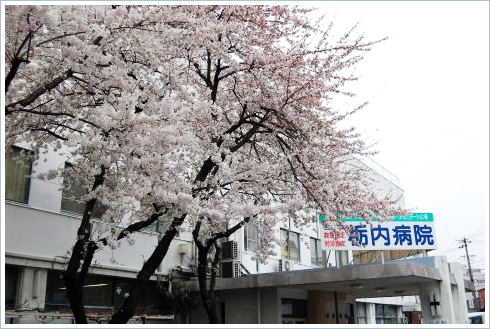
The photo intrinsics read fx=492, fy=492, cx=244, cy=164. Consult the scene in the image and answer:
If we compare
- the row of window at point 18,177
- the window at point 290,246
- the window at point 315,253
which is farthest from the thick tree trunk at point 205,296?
the window at point 315,253

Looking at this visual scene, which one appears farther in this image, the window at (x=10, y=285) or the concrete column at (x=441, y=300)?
the concrete column at (x=441, y=300)

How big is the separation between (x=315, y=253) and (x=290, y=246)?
267 centimetres

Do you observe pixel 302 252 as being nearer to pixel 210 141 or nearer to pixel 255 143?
pixel 255 143

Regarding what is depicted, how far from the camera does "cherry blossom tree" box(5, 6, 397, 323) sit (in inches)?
307

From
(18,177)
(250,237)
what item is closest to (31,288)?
(18,177)

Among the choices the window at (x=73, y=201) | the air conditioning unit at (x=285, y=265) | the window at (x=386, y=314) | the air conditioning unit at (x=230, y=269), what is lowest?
the window at (x=386, y=314)

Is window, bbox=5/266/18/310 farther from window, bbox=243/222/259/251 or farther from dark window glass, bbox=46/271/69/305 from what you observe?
window, bbox=243/222/259/251

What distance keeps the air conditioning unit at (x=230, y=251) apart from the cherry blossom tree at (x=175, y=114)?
314cm

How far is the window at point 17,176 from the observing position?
Result: 34.6ft

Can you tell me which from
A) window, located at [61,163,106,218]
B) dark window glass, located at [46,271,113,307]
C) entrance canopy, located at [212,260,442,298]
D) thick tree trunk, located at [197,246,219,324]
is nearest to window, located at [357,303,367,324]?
entrance canopy, located at [212,260,442,298]

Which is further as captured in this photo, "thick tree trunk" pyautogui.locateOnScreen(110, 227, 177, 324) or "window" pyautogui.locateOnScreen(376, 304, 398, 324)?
"window" pyautogui.locateOnScreen(376, 304, 398, 324)

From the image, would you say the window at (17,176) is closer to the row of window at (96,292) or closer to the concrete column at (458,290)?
the row of window at (96,292)

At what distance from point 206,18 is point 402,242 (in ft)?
26.9

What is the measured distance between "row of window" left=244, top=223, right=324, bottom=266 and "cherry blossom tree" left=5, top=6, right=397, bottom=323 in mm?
4588
